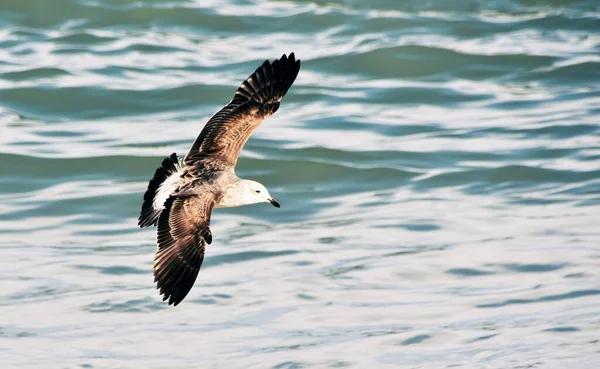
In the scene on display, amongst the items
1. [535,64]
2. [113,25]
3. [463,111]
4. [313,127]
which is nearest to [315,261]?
[313,127]

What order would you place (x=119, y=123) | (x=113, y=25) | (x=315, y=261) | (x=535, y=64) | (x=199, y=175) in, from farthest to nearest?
(x=113, y=25) → (x=535, y=64) → (x=119, y=123) → (x=315, y=261) → (x=199, y=175)

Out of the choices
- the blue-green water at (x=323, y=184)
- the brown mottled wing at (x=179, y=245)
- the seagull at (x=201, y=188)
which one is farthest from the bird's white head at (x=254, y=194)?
the blue-green water at (x=323, y=184)

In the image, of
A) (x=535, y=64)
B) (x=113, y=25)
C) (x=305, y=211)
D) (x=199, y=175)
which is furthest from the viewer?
(x=113, y=25)

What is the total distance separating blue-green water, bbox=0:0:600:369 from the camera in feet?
30.1

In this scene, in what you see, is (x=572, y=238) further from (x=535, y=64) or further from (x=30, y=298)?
(x=535, y=64)

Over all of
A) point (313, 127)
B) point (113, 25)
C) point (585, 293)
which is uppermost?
point (113, 25)

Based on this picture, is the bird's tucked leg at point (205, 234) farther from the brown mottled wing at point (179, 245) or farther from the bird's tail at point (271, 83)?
the bird's tail at point (271, 83)

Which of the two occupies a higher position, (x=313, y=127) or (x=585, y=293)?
(x=313, y=127)

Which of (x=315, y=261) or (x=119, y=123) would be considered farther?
(x=119, y=123)

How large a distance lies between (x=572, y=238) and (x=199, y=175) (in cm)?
438

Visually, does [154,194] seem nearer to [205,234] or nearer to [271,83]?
[205,234]

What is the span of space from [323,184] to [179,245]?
5.42 meters

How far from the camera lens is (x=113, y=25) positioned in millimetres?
18656

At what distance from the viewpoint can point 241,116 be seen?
860cm
